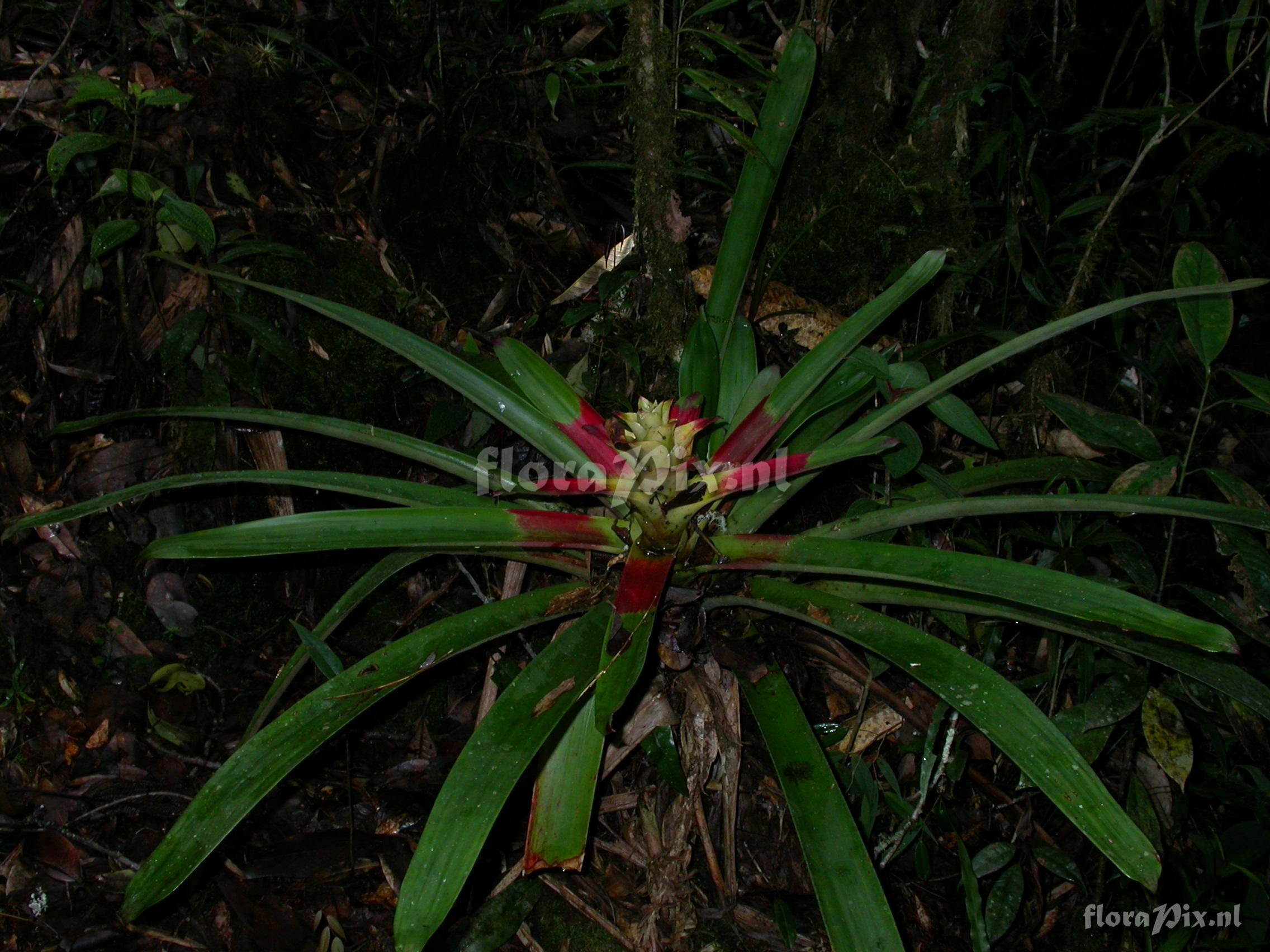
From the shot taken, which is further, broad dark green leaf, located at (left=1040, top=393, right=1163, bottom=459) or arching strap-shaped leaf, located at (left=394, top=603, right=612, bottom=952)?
broad dark green leaf, located at (left=1040, top=393, right=1163, bottom=459)

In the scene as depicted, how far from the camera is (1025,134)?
6.64 ft

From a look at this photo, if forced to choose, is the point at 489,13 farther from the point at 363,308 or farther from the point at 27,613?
the point at 27,613

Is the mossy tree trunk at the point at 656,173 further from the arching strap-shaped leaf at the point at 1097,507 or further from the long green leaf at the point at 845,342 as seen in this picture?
the arching strap-shaped leaf at the point at 1097,507

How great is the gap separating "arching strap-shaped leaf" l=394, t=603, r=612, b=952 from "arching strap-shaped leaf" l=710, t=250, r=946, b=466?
45 cm

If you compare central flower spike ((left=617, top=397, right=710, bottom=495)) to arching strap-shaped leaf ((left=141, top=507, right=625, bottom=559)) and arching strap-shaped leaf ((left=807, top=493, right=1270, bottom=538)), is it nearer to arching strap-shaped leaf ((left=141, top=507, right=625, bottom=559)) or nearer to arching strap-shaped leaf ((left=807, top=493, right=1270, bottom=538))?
arching strap-shaped leaf ((left=141, top=507, right=625, bottom=559))

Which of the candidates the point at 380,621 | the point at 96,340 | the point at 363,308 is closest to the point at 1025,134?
the point at 363,308

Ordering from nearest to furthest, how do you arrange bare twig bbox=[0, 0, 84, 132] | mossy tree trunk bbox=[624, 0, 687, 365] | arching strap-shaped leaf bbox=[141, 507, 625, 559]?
1. arching strap-shaped leaf bbox=[141, 507, 625, 559]
2. mossy tree trunk bbox=[624, 0, 687, 365]
3. bare twig bbox=[0, 0, 84, 132]

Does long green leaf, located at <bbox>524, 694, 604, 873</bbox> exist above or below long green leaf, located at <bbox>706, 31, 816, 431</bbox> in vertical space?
below

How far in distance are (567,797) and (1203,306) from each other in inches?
54.9

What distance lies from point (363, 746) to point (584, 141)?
161 cm

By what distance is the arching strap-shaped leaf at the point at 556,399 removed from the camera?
145cm

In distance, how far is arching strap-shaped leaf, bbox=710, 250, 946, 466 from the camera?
1.45m

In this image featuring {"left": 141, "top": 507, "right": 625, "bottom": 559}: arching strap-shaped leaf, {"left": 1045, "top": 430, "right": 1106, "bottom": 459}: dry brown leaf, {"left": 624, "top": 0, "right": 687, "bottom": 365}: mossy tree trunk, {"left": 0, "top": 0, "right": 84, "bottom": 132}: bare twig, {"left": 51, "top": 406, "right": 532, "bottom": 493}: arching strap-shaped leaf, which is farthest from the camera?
{"left": 1045, "top": 430, "right": 1106, "bottom": 459}: dry brown leaf

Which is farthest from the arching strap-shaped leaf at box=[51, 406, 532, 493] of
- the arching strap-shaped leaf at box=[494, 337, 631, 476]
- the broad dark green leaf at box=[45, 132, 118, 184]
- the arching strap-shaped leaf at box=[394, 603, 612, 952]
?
the broad dark green leaf at box=[45, 132, 118, 184]
